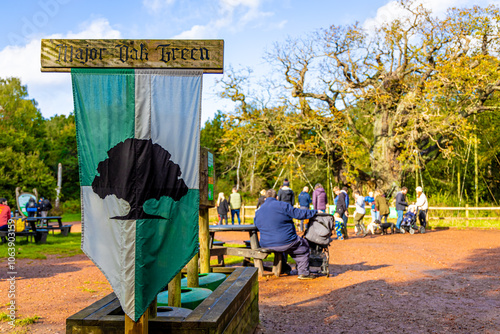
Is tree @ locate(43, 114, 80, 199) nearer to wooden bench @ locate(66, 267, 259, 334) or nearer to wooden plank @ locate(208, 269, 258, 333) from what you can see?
wooden plank @ locate(208, 269, 258, 333)

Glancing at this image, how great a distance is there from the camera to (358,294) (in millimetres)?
6887

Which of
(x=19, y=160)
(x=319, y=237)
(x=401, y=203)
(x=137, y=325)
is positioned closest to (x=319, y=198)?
(x=401, y=203)

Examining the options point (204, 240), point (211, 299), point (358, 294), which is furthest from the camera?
point (358, 294)

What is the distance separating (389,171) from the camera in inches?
919

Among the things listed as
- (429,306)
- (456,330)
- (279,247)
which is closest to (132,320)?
(456,330)

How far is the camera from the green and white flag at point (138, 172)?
3.15 m

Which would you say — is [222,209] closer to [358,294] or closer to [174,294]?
[358,294]

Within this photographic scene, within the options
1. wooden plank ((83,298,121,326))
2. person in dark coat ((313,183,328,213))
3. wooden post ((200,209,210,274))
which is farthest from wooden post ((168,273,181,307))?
person in dark coat ((313,183,328,213))

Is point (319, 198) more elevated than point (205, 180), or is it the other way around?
point (205, 180)

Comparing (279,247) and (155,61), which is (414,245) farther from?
(155,61)

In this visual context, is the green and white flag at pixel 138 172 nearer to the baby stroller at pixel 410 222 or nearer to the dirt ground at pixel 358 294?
the dirt ground at pixel 358 294

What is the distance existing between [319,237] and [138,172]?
17.8 feet

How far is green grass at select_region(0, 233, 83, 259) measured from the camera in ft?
40.1

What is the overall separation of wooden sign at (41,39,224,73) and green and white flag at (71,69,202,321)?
2.7 inches
